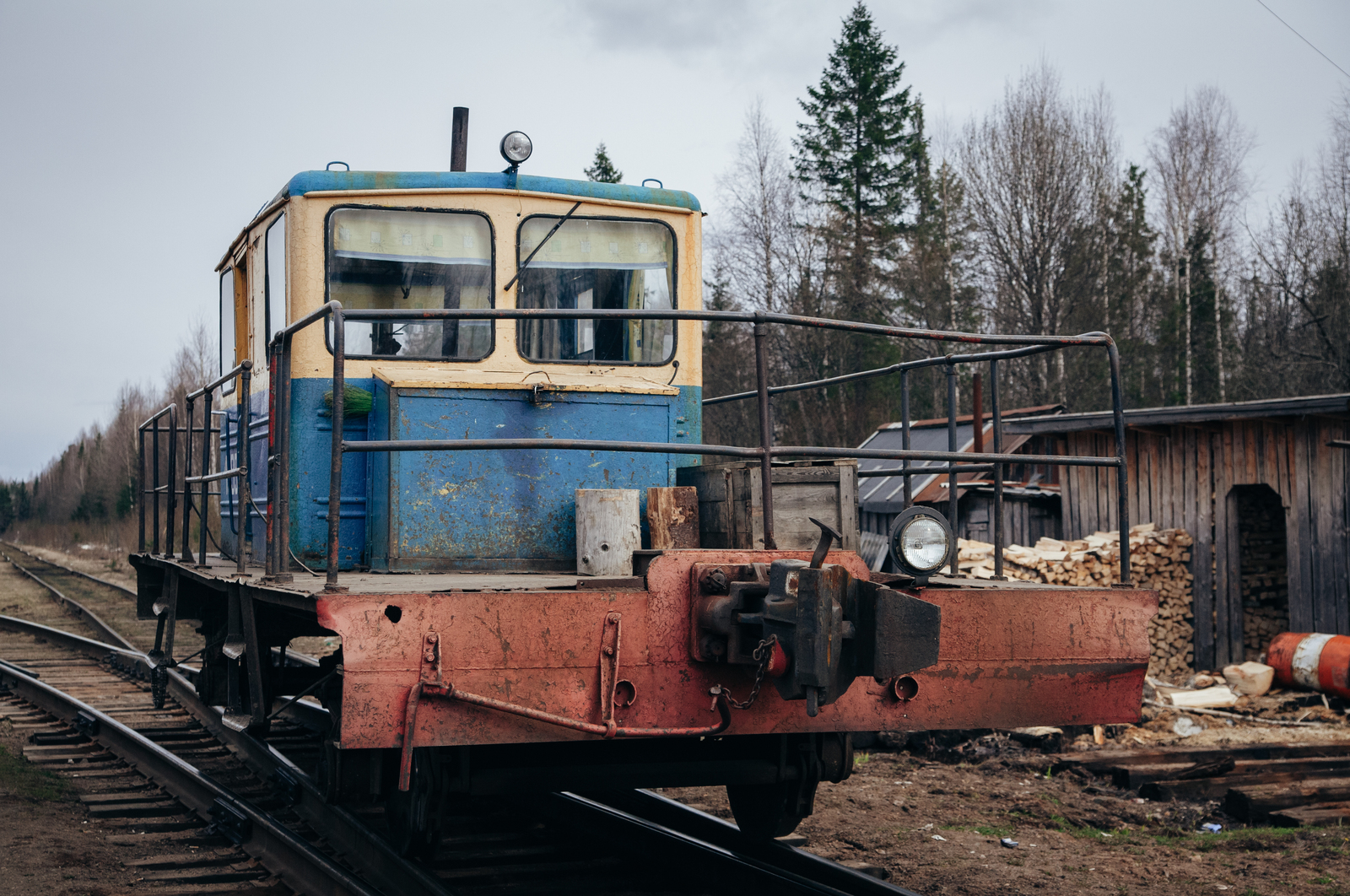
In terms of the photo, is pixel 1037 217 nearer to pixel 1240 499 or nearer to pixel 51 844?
pixel 1240 499

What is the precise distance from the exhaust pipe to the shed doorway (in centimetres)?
963

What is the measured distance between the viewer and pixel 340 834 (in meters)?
5.12

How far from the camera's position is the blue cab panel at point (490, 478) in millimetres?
5039

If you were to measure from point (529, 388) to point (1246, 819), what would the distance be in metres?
4.85

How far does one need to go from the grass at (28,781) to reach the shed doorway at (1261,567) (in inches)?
437

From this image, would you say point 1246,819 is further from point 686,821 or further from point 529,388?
point 529,388

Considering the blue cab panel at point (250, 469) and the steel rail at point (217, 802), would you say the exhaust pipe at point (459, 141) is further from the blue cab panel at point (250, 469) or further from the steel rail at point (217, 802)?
the steel rail at point (217, 802)

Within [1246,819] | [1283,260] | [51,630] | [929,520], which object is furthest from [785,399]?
[929,520]

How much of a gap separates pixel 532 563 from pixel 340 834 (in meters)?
1.46

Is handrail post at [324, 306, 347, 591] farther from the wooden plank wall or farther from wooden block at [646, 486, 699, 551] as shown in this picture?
the wooden plank wall

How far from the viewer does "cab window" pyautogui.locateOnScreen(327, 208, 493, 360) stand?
5340 mm

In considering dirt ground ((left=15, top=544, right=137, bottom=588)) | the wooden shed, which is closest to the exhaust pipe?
the wooden shed

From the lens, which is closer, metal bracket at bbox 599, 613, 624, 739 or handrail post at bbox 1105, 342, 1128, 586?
metal bracket at bbox 599, 613, 624, 739

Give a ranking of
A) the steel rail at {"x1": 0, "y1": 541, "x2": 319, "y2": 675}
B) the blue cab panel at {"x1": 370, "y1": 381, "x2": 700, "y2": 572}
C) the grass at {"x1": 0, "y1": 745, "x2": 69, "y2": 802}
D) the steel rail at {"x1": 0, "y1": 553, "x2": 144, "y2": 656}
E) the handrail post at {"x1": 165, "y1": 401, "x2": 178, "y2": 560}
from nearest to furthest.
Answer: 1. the blue cab panel at {"x1": 370, "y1": 381, "x2": 700, "y2": 572}
2. the grass at {"x1": 0, "y1": 745, "x2": 69, "y2": 802}
3. the handrail post at {"x1": 165, "y1": 401, "x2": 178, "y2": 560}
4. the steel rail at {"x1": 0, "y1": 541, "x2": 319, "y2": 675}
5. the steel rail at {"x1": 0, "y1": 553, "x2": 144, "y2": 656}
